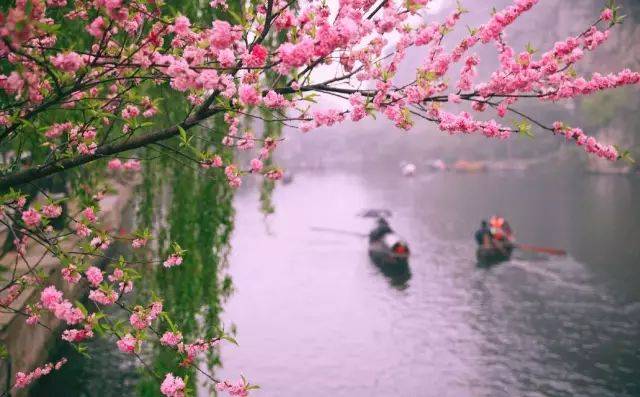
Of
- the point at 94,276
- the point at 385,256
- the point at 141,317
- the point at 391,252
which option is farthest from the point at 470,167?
the point at 141,317

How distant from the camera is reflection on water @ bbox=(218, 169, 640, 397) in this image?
1508 cm

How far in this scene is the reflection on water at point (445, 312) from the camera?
49.5ft

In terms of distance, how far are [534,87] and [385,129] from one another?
98.6 meters

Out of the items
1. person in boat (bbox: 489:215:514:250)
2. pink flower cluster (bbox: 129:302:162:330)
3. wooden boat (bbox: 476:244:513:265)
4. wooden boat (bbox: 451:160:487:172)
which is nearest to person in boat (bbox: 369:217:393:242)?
wooden boat (bbox: 476:244:513:265)

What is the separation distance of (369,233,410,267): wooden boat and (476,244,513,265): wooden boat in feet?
12.0

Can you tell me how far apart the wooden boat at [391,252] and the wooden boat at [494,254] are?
12.0 feet

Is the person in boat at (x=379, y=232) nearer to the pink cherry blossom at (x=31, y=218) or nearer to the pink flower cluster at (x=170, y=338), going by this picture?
the pink flower cluster at (x=170, y=338)

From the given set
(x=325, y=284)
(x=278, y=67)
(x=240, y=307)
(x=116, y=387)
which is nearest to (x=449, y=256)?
(x=325, y=284)

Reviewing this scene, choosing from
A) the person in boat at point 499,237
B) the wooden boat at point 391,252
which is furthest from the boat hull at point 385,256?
the person in boat at point 499,237

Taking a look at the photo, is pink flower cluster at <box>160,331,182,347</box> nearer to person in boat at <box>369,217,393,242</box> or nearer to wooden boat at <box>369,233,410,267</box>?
wooden boat at <box>369,233,410,267</box>

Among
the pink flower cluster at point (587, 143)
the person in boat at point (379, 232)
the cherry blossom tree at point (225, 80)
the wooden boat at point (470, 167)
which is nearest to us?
the cherry blossom tree at point (225, 80)

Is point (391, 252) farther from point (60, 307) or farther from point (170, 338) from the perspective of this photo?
point (60, 307)

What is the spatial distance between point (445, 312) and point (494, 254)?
24.8 ft

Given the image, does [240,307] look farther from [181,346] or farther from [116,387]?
[181,346]
